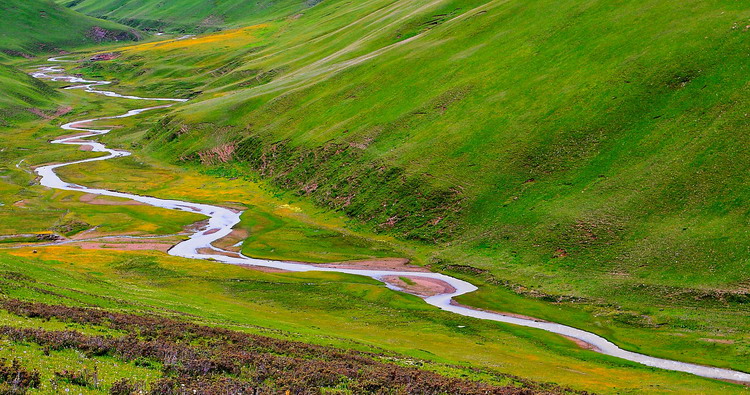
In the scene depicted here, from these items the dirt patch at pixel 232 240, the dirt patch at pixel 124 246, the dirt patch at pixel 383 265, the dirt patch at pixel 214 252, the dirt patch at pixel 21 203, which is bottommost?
the dirt patch at pixel 383 265

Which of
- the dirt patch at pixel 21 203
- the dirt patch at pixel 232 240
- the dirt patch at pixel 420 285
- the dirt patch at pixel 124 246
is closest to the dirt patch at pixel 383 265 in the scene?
the dirt patch at pixel 420 285

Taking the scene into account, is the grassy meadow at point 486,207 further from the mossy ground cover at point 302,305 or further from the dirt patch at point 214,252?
the dirt patch at point 214,252

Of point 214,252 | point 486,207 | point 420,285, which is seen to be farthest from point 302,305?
point 486,207

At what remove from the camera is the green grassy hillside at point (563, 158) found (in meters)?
60.3

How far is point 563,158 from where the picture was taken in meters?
84.0

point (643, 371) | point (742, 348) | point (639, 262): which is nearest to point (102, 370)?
point (643, 371)

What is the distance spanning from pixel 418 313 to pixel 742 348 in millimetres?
31026

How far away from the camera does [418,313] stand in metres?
61.6

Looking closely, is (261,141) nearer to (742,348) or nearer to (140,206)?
(140,206)

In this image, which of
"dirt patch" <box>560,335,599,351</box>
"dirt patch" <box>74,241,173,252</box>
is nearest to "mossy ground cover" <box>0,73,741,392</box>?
"dirt patch" <box>560,335,599,351</box>

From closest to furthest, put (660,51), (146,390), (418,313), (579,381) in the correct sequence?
(146,390)
(579,381)
(418,313)
(660,51)

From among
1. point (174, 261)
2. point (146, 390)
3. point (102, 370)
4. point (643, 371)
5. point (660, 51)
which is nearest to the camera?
point (146, 390)

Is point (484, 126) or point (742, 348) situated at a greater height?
point (484, 126)

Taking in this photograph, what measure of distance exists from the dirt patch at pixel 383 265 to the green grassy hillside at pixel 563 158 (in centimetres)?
258
